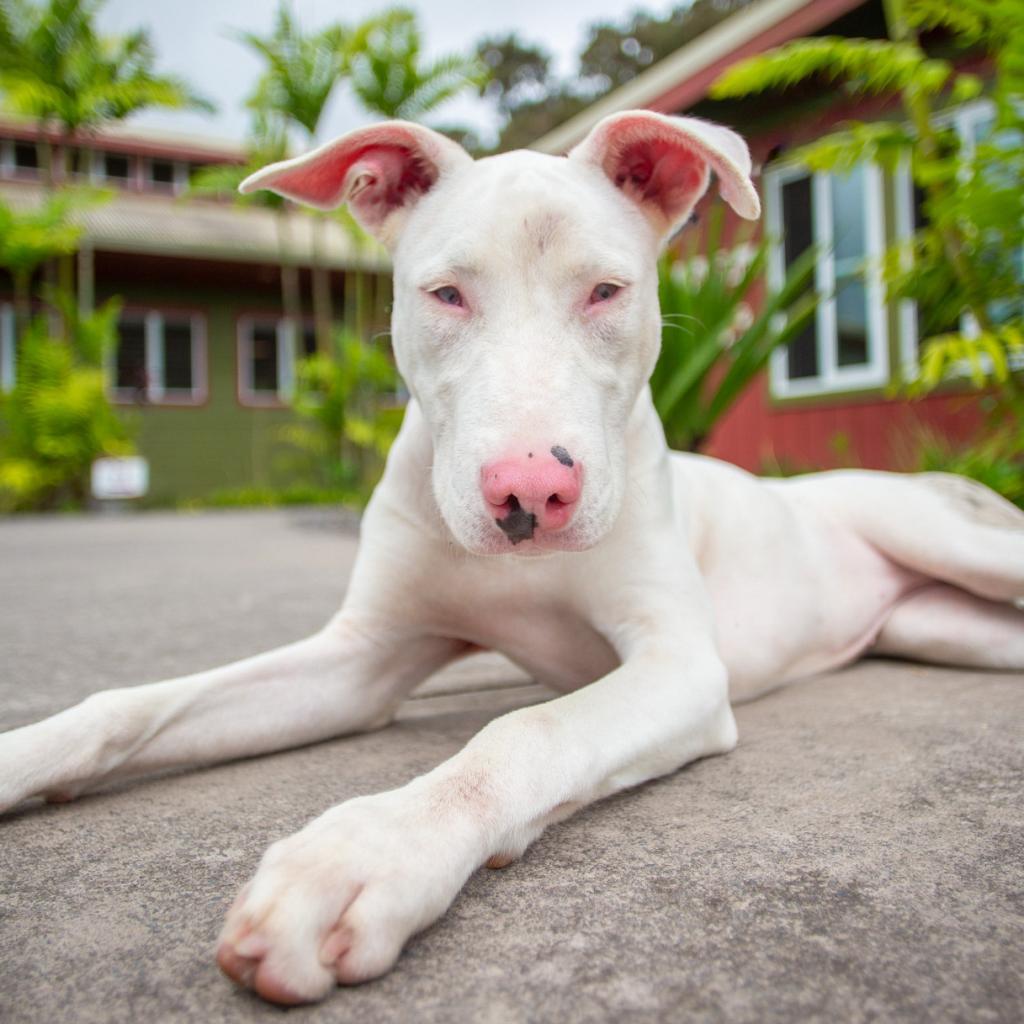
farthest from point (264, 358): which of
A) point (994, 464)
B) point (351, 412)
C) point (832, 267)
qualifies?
point (994, 464)

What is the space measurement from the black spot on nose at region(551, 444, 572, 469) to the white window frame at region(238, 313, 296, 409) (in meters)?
17.9

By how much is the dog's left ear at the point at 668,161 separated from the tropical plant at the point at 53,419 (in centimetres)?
1353

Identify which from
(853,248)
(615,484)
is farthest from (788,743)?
(853,248)

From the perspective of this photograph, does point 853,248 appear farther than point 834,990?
Yes

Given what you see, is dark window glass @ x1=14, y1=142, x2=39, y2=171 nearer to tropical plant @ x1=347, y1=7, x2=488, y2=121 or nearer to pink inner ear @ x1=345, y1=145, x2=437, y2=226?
tropical plant @ x1=347, y1=7, x2=488, y2=121

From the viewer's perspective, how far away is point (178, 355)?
746 inches

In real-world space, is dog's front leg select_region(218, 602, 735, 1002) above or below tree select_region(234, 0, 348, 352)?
below

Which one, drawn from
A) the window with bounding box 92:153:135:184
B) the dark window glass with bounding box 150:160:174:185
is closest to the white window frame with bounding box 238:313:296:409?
the dark window glass with bounding box 150:160:174:185

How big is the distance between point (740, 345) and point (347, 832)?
4829 millimetres

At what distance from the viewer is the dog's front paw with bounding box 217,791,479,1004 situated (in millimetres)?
1129

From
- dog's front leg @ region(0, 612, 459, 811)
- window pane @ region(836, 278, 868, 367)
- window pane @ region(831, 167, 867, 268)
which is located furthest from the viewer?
window pane @ region(836, 278, 868, 367)

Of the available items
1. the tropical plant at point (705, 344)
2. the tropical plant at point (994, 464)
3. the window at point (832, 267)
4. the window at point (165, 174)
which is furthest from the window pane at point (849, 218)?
the window at point (165, 174)

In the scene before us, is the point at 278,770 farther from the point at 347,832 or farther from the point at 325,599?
the point at 325,599

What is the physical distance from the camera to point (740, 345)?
223 inches
